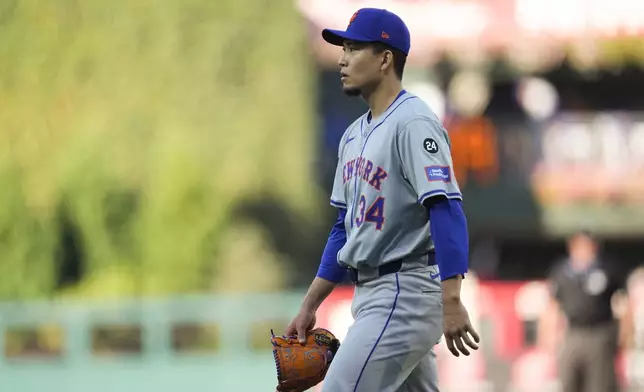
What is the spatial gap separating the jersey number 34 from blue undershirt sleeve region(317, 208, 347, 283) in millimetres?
343

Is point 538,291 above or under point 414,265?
under

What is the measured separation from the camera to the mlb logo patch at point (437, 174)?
3.97 metres

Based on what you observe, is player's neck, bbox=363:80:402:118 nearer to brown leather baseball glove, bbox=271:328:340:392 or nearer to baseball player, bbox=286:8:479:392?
baseball player, bbox=286:8:479:392

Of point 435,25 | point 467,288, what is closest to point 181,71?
point 435,25

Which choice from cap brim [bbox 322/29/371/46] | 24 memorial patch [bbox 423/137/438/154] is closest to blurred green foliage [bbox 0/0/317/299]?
cap brim [bbox 322/29/371/46]

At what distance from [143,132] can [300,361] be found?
19.2 meters

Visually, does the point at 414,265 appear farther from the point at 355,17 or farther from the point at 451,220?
the point at 355,17

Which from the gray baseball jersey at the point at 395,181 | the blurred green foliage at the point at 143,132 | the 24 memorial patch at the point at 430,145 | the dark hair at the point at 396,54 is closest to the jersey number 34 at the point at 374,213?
the gray baseball jersey at the point at 395,181

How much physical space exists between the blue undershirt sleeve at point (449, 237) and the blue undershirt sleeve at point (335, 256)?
2.09ft

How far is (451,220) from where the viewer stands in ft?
12.9

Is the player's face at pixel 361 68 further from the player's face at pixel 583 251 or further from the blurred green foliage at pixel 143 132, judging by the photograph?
the blurred green foliage at pixel 143 132

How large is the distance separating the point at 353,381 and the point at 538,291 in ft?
38.0

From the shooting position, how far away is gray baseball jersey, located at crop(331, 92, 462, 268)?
4031 mm

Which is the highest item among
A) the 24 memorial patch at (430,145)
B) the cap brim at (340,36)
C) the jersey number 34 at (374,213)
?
the cap brim at (340,36)
